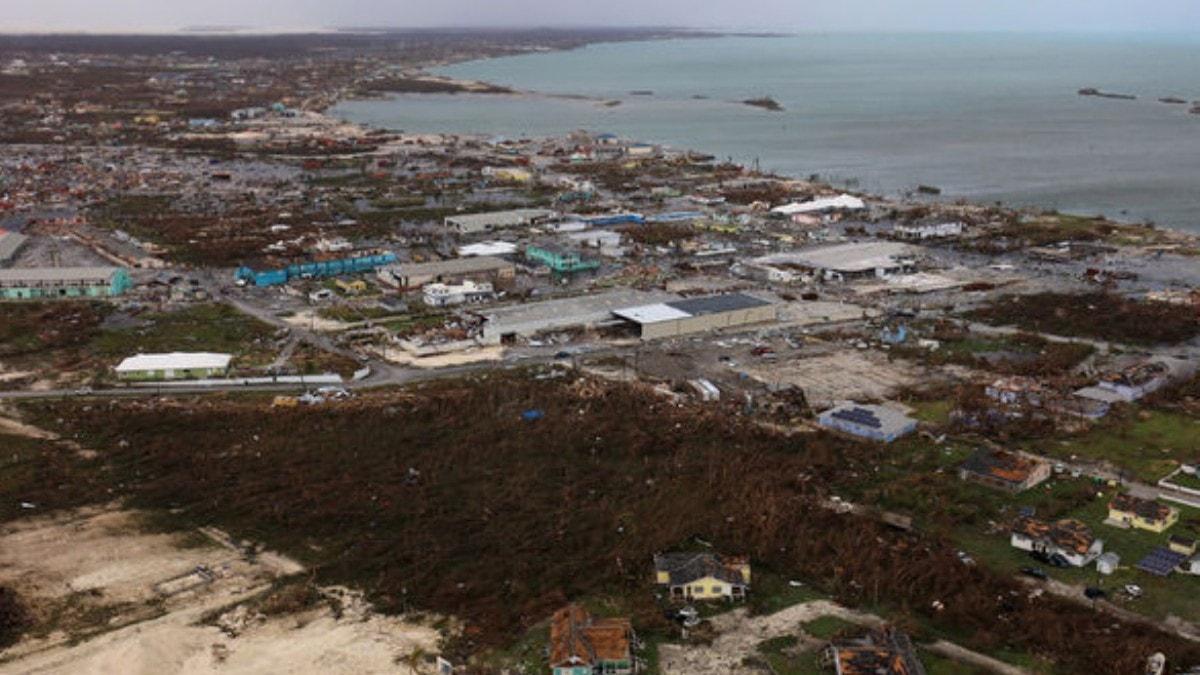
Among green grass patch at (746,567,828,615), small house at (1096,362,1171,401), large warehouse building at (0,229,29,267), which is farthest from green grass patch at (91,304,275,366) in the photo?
small house at (1096,362,1171,401)

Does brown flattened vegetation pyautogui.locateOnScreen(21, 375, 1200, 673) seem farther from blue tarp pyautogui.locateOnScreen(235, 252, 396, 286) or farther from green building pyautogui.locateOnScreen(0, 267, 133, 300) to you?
blue tarp pyautogui.locateOnScreen(235, 252, 396, 286)

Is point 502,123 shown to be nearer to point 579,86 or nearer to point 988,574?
point 579,86

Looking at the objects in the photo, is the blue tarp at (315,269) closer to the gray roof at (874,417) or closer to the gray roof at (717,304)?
the gray roof at (717,304)

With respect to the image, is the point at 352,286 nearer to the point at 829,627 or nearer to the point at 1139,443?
the point at 829,627

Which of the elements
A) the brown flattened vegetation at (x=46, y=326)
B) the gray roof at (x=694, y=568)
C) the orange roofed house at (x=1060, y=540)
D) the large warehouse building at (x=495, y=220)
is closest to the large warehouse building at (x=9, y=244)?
the brown flattened vegetation at (x=46, y=326)

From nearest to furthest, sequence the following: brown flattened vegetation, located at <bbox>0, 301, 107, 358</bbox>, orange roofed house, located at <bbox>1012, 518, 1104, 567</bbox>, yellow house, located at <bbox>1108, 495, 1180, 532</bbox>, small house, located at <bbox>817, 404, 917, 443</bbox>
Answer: orange roofed house, located at <bbox>1012, 518, 1104, 567</bbox>
yellow house, located at <bbox>1108, 495, 1180, 532</bbox>
small house, located at <bbox>817, 404, 917, 443</bbox>
brown flattened vegetation, located at <bbox>0, 301, 107, 358</bbox>

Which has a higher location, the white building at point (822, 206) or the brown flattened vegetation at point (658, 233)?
the white building at point (822, 206)
